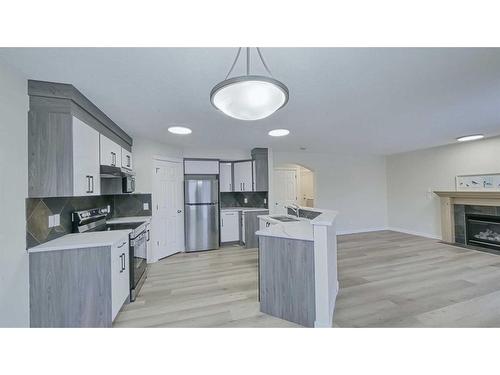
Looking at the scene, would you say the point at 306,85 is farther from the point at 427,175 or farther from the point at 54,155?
the point at 427,175

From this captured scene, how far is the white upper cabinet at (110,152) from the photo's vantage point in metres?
2.68

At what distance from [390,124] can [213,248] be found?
13.7 ft

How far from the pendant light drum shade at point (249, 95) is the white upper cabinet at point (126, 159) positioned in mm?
2803

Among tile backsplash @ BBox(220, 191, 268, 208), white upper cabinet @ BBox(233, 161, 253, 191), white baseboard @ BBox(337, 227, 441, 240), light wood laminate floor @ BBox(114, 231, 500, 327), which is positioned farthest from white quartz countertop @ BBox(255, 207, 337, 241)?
white baseboard @ BBox(337, 227, 441, 240)

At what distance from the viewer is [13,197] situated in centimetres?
168

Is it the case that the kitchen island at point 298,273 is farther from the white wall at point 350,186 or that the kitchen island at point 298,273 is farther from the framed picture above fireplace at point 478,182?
the framed picture above fireplace at point 478,182

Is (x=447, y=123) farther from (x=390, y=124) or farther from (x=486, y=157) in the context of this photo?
(x=486, y=157)

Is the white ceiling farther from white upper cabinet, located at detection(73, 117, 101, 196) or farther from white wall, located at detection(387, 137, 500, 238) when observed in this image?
white wall, located at detection(387, 137, 500, 238)

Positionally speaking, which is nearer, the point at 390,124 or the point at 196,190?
the point at 390,124

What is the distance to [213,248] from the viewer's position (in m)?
4.90

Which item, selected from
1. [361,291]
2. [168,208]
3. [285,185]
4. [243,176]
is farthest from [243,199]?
[361,291]

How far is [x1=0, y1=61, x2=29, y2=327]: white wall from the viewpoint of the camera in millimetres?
1587

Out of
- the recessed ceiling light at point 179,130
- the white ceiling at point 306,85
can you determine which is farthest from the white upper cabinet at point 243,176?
the recessed ceiling light at point 179,130
